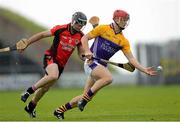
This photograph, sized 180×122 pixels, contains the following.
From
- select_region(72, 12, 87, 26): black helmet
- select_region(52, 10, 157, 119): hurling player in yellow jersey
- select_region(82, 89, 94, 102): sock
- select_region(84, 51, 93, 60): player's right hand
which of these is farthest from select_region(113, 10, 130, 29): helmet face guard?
select_region(82, 89, 94, 102): sock

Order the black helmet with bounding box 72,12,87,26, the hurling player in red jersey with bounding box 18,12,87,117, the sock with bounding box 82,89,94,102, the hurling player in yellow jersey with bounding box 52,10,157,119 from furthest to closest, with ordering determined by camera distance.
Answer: the hurling player in red jersey with bounding box 18,12,87,117, the black helmet with bounding box 72,12,87,26, the hurling player in yellow jersey with bounding box 52,10,157,119, the sock with bounding box 82,89,94,102

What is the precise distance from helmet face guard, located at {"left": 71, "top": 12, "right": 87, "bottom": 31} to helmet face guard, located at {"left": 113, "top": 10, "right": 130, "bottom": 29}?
2.23 ft

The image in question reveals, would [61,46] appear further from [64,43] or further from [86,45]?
[86,45]

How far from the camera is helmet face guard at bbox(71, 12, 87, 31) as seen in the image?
17047 mm

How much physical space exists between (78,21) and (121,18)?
3.15ft

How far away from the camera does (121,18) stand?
16.9 metres

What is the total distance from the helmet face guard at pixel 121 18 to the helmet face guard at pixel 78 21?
0.68 meters

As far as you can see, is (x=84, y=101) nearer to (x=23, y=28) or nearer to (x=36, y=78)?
(x=36, y=78)

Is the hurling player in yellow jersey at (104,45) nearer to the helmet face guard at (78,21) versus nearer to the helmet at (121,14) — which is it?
the helmet at (121,14)

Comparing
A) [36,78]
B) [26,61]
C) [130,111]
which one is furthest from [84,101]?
[26,61]

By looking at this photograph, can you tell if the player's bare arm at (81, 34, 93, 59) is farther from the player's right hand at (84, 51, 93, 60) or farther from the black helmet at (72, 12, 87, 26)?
the black helmet at (72, 12, 87, 26)

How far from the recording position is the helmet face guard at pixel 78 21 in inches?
671

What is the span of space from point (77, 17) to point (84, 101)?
6.23ft

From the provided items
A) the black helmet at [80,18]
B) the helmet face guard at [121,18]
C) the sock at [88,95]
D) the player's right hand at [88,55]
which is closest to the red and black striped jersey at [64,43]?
the black helmet at [80,18]
